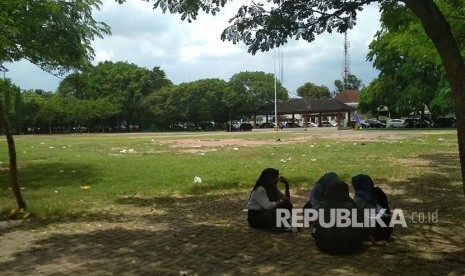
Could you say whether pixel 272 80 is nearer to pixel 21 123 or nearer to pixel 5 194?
pixel 21 123

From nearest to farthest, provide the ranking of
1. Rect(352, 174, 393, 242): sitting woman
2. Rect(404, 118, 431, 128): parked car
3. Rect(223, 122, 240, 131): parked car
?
Rect(352, 174, 393, 242): sitting woman → Rect(404, 118, 431, 128): parked car → Rect(223, 122, 240, 131): parked car

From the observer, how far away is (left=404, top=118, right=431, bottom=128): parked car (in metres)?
62.6

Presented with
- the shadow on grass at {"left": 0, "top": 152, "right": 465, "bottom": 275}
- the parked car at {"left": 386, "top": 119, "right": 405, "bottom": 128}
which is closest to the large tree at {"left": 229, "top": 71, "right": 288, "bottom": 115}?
the parked car at {"left": 386, "top": 119, "right": 405, "bottom": 128}

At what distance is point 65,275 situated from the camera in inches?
198

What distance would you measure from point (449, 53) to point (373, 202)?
2.20m

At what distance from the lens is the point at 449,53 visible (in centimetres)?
512

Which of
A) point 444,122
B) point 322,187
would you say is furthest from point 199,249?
point 444,122

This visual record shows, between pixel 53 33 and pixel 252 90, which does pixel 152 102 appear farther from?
pixel 53 33

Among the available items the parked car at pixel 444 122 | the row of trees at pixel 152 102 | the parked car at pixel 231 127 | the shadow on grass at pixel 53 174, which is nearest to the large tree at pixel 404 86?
the parked car at pixel 444 122

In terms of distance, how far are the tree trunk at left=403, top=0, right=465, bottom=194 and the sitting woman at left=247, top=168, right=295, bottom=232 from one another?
8.60 ft

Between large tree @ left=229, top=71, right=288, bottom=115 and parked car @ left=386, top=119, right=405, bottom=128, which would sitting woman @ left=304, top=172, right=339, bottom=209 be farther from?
large tree @ left=229, top=71, right=288, bottom=115

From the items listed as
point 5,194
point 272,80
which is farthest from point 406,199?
point 272,80

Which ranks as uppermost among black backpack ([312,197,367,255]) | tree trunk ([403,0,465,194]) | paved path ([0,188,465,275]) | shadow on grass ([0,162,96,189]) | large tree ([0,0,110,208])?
large tree ([0,0,110,208])

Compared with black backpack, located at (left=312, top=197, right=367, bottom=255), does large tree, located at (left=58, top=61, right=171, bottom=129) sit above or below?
above
